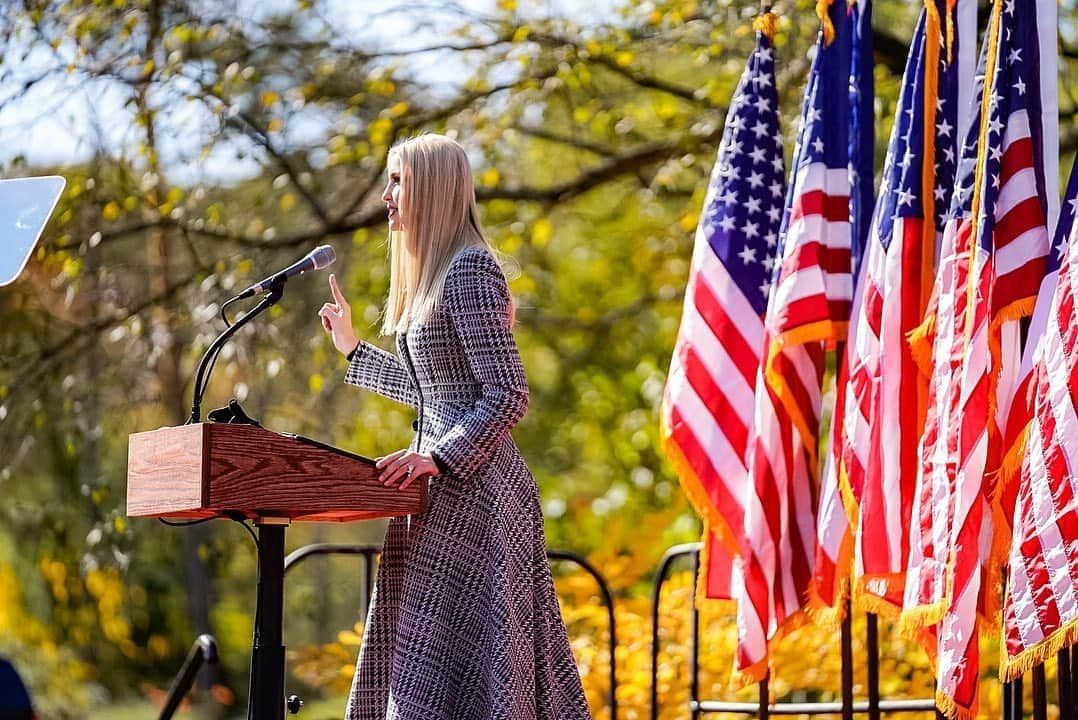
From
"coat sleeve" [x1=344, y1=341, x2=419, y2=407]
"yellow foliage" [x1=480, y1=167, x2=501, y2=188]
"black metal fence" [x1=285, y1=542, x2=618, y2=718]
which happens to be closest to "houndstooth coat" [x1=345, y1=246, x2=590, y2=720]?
"coat sleeve" [x1=344, y1=341, x2=419, y2=407]

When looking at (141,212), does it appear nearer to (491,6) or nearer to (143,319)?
(143,319)

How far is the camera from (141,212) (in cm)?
831

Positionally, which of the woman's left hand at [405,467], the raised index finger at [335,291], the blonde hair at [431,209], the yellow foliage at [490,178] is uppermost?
the yellow foliage at [490,178]

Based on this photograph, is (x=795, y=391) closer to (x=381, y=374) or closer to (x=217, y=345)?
(x=381, y=374)

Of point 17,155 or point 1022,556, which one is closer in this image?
point 1022,556

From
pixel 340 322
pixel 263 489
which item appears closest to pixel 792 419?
pixel 340 322

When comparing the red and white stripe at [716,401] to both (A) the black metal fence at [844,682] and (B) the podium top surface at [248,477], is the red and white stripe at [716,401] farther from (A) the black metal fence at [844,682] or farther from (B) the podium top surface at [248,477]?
(B) the podium top surface at [248,477]

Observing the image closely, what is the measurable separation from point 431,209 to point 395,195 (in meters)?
0.11

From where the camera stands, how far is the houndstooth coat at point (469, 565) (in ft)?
10.6

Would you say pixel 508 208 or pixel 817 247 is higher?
pixel 508 208

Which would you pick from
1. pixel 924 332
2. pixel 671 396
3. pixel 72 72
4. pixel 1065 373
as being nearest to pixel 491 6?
pixel 72 72

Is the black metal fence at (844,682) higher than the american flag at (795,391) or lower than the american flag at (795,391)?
lower

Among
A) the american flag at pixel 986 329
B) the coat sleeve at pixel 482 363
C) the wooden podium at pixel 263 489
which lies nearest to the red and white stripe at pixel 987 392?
the american flag at pixel 986 329

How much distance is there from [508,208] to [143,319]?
2.21 meters
